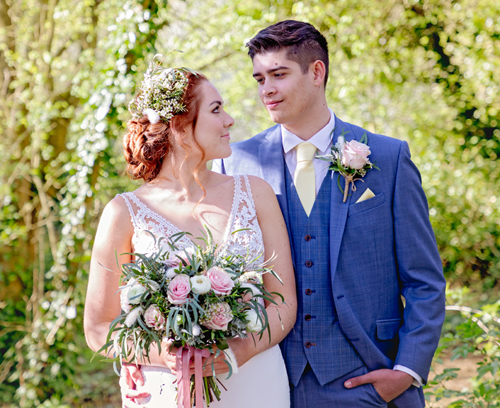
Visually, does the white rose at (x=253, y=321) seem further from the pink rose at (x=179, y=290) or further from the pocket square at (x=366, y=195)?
the pocket square at (x=366, y=195)

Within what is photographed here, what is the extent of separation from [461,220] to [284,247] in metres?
5.12

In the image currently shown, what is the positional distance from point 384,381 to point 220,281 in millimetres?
991

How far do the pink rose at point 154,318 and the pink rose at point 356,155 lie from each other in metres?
1.09

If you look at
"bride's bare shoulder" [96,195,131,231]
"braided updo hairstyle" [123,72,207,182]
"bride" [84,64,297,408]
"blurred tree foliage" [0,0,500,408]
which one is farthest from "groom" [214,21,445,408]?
"blurred tree foliage" [0,0,500,408]

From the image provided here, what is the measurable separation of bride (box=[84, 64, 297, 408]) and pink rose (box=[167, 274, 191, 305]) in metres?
0.39

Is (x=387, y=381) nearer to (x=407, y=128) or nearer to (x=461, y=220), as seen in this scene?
(x=407, y=128)

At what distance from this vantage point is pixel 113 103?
12.9ft

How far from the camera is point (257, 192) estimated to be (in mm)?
2383

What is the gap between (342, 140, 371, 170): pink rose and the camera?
2.31 meters

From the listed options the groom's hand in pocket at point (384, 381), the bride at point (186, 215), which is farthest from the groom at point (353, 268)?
the bride at point (186, 215)

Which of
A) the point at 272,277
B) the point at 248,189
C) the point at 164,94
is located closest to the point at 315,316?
the point at 272,277

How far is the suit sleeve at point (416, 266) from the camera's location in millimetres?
2303

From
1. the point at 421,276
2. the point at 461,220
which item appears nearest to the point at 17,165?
the point at 421,276

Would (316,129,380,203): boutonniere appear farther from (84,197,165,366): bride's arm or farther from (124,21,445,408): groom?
(84,197,165,366): bride's arm
